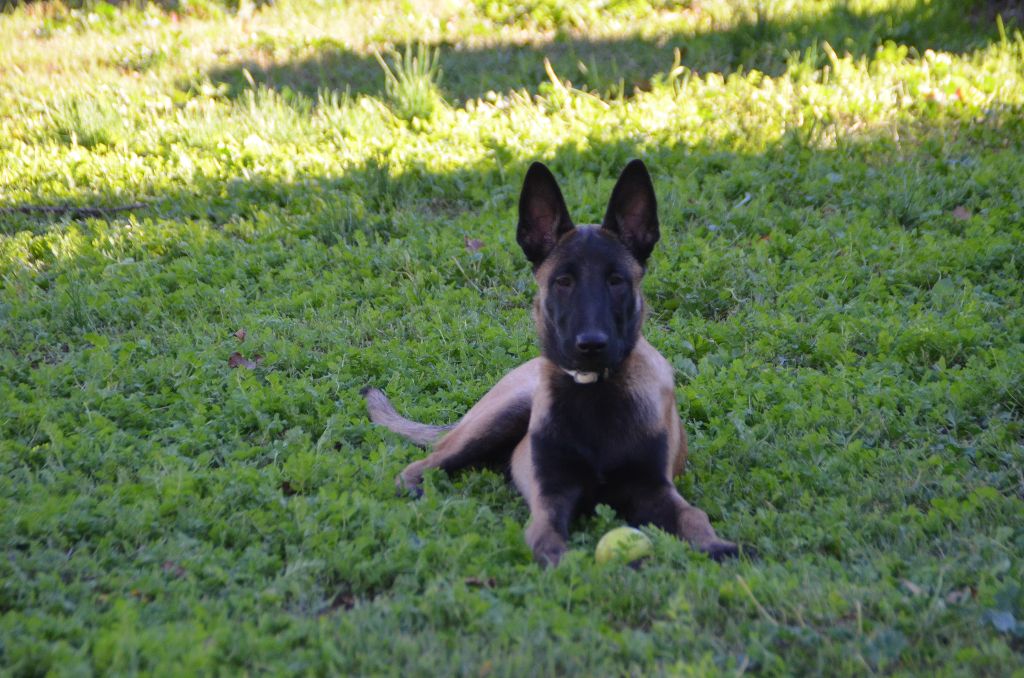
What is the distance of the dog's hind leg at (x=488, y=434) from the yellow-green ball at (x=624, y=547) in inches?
45.9

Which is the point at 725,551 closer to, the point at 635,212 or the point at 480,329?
the point at 635,212

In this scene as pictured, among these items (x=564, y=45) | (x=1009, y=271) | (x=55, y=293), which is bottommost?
(x=55, y=293)

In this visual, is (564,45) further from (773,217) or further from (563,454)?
(563,454)

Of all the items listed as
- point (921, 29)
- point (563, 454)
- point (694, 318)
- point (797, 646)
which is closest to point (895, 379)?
point (694, 318)

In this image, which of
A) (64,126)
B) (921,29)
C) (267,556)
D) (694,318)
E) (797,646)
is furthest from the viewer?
(921,29)

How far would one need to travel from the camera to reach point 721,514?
4348 millimetres

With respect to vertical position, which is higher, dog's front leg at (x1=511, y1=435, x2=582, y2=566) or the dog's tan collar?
the dog's tan collar

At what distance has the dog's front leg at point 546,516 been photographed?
394cm

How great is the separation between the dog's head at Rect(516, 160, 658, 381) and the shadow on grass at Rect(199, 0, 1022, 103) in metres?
5.22

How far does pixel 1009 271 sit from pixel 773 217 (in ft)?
5.57

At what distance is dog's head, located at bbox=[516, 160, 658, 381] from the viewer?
4.28 meters

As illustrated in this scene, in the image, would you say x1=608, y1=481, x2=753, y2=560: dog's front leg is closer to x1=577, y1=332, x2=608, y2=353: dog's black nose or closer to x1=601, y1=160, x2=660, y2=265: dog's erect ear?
x1=577, y1=332, x2=608, y2=353: dog's black nose

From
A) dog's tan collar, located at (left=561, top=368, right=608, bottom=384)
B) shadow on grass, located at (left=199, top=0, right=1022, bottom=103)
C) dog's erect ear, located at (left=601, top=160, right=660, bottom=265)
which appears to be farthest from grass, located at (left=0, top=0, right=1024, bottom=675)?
dog's erect ear, located at (left=601, top=160, right=660, bottom=265)

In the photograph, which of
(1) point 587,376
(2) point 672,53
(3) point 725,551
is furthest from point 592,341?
(2) point 672,53
